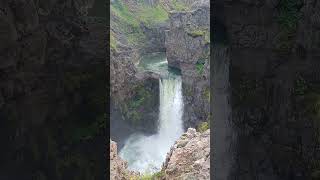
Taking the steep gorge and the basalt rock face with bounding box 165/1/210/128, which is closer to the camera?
the basalt rock face with bounding box 165/1/210/128

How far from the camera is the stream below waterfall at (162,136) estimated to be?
34.2m

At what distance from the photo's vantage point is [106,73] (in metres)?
6.88

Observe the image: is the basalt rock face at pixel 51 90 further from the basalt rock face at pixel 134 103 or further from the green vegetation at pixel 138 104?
the green vegetation at pixel 138 104

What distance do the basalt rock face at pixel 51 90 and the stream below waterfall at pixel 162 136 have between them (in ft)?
85.0

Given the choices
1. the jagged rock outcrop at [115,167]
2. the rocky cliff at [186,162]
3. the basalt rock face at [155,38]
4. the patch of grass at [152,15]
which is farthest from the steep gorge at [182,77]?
the rocky cliff at [186,162]

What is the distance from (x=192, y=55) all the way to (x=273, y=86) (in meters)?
32.5

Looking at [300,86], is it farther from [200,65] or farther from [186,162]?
[200,65]

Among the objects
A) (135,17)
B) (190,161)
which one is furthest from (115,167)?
(135,17)

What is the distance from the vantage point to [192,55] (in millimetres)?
39500

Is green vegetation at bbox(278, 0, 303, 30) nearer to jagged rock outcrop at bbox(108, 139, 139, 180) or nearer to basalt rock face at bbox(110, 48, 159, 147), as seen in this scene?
jagged rock outcrop at bbox(108, 139, 139, 180)

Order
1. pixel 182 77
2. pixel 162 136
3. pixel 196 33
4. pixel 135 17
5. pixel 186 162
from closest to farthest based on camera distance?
pixel 186 162 < pixel 162 136 < pixel 196 33 < pixel 182 77 < pixel 135 17

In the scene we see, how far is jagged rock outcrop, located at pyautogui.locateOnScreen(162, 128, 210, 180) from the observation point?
11586 mm

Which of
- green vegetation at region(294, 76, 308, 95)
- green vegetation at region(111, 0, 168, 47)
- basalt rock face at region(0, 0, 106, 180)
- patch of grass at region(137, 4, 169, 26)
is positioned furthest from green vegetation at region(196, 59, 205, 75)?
basalt rock face at region(0, 0, 106, 180)

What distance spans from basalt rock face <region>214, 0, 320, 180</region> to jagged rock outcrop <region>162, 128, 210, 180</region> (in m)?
4.10
